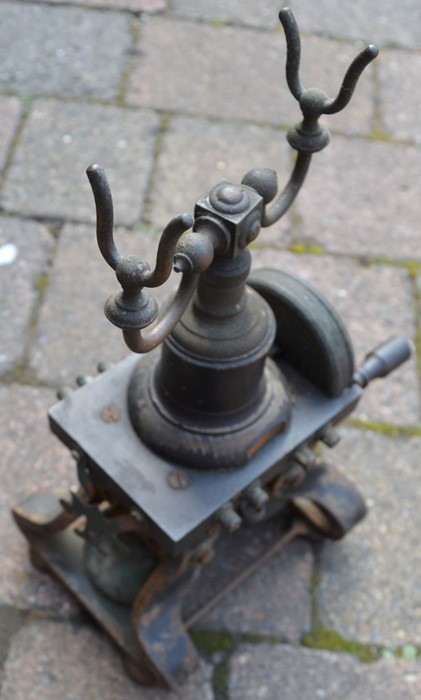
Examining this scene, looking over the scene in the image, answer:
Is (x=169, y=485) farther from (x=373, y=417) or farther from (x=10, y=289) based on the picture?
(x=10, y=289)

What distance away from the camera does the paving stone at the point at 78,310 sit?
2186 mm

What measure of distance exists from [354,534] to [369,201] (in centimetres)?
112

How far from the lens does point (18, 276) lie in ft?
7.66

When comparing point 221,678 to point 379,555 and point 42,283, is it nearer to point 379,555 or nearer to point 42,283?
point 379,555

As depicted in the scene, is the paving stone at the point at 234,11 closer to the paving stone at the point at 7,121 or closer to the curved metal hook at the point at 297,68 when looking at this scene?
the paving stone at the point at 7,121

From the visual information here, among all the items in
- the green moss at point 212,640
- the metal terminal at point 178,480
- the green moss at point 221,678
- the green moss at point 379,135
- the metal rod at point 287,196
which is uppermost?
the metal rod at point 287,196

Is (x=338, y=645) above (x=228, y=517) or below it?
below

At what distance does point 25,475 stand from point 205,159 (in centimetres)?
121

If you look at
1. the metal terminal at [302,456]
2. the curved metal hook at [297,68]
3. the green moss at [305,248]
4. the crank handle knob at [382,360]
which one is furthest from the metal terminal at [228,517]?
the green moss at [305,248]

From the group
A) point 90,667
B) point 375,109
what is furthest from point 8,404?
point 375,109

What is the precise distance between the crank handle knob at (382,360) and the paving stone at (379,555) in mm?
434

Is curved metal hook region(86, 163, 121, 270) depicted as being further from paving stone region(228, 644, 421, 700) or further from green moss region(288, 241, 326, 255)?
green moss region(288, 241, 326, 255)

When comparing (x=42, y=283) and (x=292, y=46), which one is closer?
(x=292, y=46)

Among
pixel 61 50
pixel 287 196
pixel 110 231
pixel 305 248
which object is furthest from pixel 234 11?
pixel 110 231
